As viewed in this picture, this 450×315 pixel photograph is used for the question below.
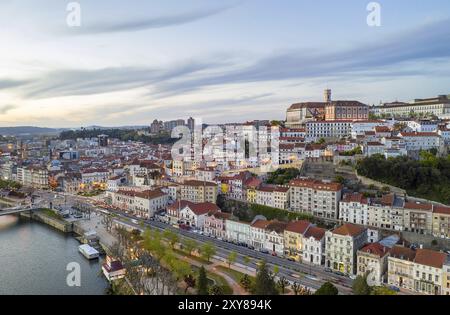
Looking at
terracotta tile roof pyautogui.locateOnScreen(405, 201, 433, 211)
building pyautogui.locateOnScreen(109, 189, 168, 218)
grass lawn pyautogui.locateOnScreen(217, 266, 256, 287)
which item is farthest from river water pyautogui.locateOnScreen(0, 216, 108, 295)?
terracotta tile roof pyautogui.locateOnScreen(405, 201, 433, 211)

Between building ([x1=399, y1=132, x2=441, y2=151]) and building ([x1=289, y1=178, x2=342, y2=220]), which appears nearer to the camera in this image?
building ([x1=289, y1=178, x2=342, y2=220])

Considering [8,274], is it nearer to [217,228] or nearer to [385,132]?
[217,228]

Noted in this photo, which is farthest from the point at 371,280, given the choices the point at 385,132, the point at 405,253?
the point at 385,132

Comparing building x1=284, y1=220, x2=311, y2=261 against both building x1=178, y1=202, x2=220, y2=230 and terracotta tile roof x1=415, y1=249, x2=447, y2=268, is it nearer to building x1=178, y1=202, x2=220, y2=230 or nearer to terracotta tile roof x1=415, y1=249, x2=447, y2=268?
terracotta tile roof x1=415, y1=249, x2=447, y2=268

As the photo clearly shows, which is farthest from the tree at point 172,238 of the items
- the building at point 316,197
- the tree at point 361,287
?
the tree at point 361,287

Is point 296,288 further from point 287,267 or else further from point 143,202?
point 143,202

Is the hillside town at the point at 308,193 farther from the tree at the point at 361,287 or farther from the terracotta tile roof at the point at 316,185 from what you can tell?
the tree at the point at 361,287
